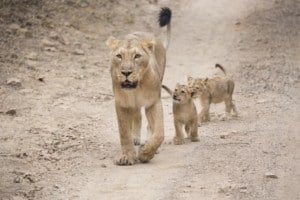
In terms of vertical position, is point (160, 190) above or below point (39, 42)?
below

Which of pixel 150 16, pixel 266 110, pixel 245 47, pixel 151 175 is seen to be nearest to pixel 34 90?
pixel 266 110

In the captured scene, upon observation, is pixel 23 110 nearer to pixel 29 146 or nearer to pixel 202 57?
pixel 29 146

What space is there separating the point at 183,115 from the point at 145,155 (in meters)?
1.20

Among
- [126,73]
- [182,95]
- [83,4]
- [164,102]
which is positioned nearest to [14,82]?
[164,102]

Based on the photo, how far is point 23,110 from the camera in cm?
957

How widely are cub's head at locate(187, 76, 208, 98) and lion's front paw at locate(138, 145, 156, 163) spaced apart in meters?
1.52

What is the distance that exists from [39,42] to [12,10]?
5.44 feet

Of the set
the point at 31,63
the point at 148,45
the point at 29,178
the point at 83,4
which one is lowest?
the point at 29,178

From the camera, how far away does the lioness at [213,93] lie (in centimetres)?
976

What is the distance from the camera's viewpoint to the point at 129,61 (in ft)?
23.9

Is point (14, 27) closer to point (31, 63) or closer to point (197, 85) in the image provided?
point (31, 63)

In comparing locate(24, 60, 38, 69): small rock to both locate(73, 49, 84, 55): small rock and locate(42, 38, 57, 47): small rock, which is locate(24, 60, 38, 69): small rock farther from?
locate(73, 49, 84, 55): small rock

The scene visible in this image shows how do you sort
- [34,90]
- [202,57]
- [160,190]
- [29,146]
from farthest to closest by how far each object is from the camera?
[202,57] < [34,90] < [29,146] < [160,190]

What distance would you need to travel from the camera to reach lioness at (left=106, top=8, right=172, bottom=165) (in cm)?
729
